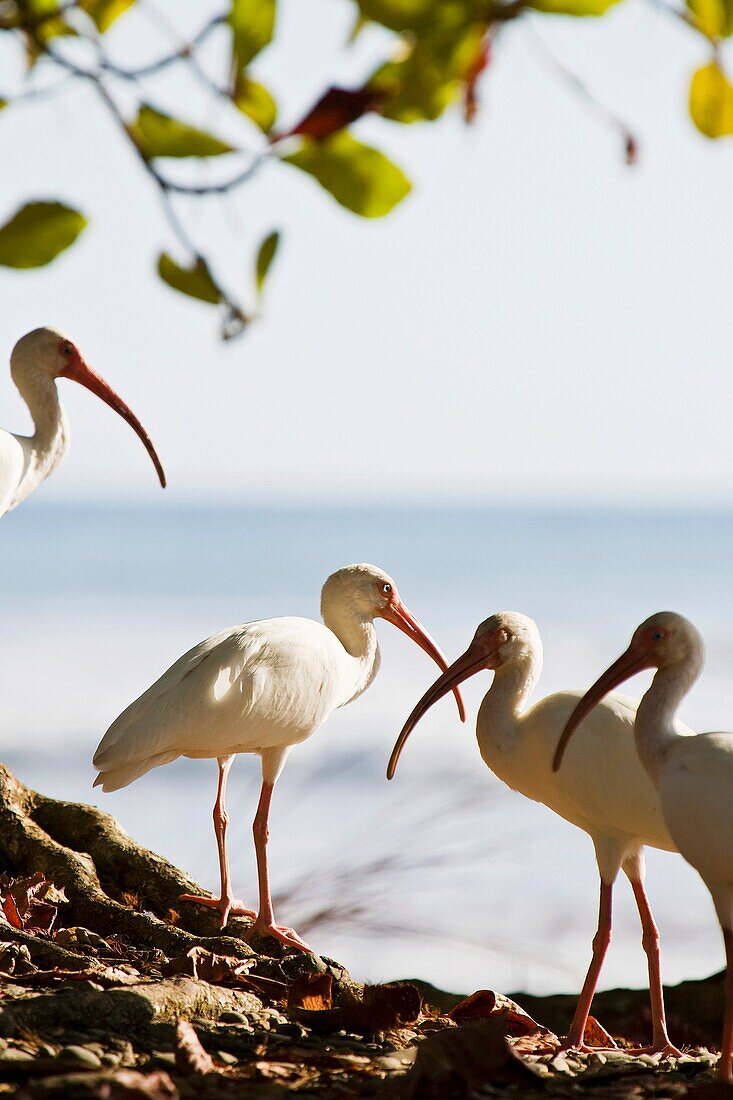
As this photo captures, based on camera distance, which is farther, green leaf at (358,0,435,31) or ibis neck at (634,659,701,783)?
ibis neck at (634,659,701,783)

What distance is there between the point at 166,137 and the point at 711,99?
858 mm

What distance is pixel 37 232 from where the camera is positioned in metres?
1.90

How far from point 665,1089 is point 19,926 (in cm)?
239

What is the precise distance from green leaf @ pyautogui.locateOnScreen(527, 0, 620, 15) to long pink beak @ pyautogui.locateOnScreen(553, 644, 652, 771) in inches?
117

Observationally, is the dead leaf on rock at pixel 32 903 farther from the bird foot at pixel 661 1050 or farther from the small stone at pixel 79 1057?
the bird foot at pixel 661 1050

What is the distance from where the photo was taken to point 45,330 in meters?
6.88

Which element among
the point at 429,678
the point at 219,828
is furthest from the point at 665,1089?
the point at 429,678

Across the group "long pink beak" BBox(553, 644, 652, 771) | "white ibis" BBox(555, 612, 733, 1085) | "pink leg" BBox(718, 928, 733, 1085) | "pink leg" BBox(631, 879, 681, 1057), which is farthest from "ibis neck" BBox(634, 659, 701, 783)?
"pink leg" BBox(631, 879, 681, 1057)

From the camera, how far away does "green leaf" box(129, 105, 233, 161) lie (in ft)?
6.09

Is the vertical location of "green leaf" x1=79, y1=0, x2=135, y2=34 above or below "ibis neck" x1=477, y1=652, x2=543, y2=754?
above

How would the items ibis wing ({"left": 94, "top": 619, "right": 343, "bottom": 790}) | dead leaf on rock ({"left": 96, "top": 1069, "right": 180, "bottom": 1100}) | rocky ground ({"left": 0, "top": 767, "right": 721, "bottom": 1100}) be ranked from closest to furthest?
1. dead leaf on rock ({"left": 96, "top": 1069, "right": 180, "bottom": 1100})
2. rocky ground ({"left": 0, "top": 767, "right": 721, "bottom": 1100})
3. ibis wing ({"left": 94, "top": 619, "right": 343, "bottom": 790})

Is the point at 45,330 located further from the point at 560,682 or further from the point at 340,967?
the point at 560,682

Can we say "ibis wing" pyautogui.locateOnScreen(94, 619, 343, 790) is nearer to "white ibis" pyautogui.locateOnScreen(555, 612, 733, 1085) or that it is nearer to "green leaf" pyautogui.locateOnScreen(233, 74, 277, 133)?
"white ibis" pyautogui.locateOnScreen(555, 612, 733, 1085)

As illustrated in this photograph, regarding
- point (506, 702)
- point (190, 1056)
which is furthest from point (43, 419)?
point (190, 1056)
